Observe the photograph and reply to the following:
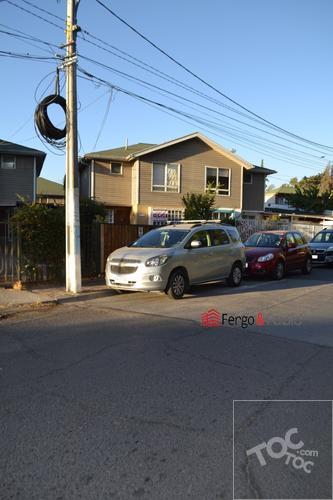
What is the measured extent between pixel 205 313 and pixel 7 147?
2196cm

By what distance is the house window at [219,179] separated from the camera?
3095 centimetres

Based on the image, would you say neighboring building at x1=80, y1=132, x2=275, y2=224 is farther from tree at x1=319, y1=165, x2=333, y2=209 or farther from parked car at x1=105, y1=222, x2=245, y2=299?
tree at x1=319, y1=165, x2=333, y2=209

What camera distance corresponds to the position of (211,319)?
846 centimetres

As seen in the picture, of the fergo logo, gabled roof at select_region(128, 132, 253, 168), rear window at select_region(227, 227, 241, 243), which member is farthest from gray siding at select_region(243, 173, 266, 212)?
the fergo logo

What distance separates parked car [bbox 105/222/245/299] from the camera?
34.6 feet

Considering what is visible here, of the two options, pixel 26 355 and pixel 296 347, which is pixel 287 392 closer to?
pixel 296 347

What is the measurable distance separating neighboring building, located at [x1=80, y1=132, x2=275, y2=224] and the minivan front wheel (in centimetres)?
1751

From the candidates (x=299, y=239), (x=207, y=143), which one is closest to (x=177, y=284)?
(x=299, y=239)

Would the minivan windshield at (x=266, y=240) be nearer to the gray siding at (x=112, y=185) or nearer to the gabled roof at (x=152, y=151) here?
the gabled roof at (x=152, y=151)

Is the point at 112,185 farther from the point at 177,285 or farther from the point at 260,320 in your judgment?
the point at 260,320

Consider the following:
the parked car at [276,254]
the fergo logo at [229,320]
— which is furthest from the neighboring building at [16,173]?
the fergo logo at [229,320]

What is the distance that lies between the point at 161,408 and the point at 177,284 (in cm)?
660

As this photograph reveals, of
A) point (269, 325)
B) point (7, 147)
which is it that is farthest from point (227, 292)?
point (7, 147)

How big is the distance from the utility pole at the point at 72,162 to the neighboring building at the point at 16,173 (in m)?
16.6
